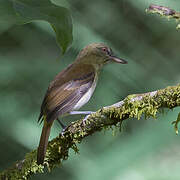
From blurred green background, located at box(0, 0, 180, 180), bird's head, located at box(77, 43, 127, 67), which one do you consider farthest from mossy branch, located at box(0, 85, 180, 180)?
bird's head, located at box(77, 43, 127, 67)

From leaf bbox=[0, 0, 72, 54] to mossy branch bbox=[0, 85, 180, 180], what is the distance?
0.77 metres

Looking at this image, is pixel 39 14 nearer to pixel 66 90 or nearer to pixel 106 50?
pixel 66 90

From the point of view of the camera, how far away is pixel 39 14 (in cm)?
132

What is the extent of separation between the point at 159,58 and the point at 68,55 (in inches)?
57.6

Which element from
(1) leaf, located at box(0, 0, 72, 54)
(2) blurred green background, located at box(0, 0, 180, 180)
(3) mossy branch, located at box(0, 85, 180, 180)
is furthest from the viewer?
(2) blurred green background, located at box(0, 0, 180, 180)

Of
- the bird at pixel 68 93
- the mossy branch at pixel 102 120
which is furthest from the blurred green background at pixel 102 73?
the mossy branch at pixel 102 120

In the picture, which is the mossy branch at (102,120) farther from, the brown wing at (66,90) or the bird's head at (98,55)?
the bird's head at (98,55)

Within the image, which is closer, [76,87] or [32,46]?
[76,87]

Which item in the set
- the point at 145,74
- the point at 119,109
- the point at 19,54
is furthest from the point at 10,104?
the point at 119,109

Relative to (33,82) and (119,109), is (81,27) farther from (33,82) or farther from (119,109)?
(119,109)

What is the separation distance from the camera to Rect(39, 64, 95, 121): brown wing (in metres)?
3.07

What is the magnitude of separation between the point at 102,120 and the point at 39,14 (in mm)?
1100

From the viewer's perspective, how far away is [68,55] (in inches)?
200

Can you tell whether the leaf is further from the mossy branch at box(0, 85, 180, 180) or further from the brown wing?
the brown wing
